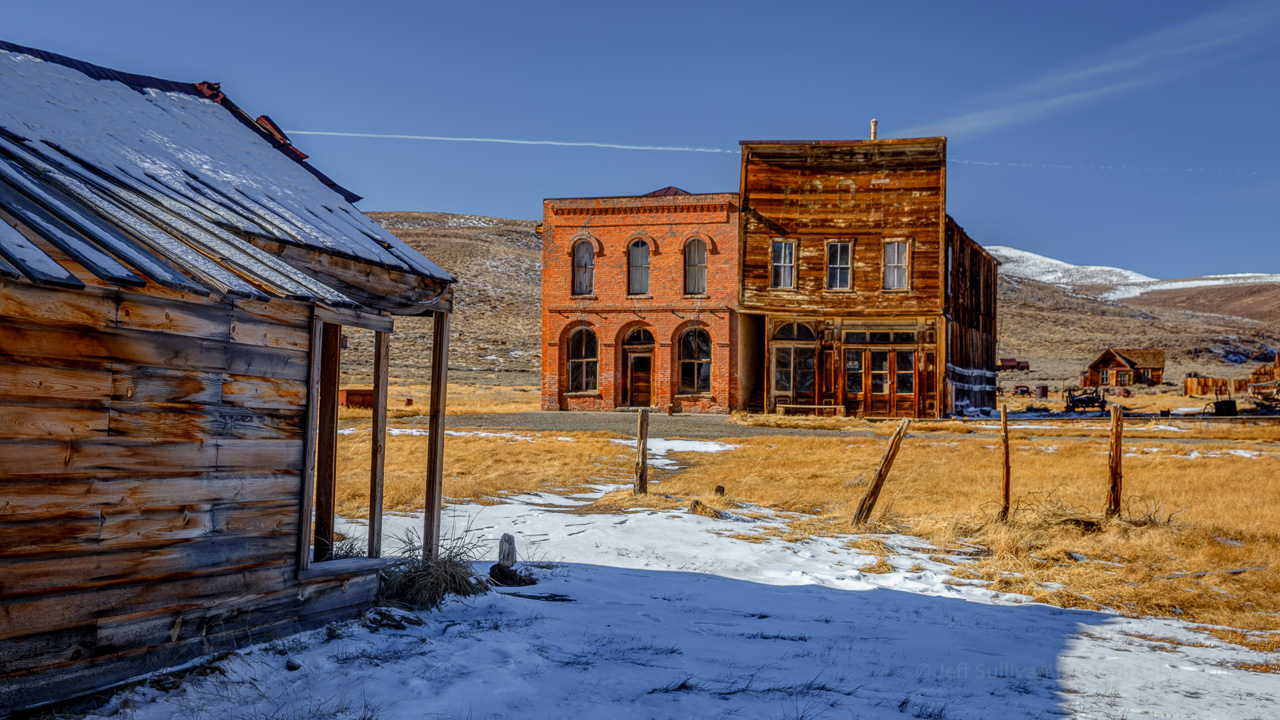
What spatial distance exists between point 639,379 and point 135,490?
23.6 meters

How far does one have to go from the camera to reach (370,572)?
599cm

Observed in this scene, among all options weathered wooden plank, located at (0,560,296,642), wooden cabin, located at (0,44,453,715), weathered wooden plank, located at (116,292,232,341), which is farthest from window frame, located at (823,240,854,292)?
weathered wooden plank, located at (116,292,232,341)

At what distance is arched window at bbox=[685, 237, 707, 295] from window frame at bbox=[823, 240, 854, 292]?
12.0 feet

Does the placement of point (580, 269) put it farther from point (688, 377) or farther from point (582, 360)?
point (688, 377)

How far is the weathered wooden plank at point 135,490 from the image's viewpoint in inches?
166

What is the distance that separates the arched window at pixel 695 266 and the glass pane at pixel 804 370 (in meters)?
3.51

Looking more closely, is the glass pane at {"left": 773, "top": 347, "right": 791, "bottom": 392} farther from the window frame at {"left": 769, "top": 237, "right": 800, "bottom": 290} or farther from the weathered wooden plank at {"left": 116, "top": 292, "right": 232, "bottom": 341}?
the weathered wooden plank at {"left": 116, "top": 292, "right": 232, "bottom": 341}

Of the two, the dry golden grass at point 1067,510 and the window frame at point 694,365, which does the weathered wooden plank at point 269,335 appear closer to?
the dry golden grass at point 1067,510

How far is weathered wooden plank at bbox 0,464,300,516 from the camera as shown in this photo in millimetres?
4219

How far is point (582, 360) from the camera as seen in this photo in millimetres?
28500

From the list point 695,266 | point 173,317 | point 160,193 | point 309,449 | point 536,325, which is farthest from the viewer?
point 536,325

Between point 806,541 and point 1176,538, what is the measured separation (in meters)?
4.09

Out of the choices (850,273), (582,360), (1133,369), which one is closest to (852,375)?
(850,273)

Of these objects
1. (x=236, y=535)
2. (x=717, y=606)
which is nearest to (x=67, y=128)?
(x=236, y=535)
